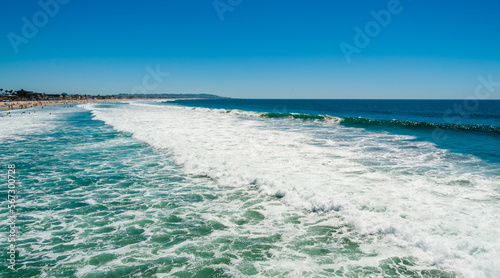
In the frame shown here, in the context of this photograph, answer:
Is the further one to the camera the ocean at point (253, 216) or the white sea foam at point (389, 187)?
the white sea foam at point (389, 187)

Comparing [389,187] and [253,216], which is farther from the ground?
[389,187]

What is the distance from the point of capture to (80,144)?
752 inches

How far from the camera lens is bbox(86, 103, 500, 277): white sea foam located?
19.7 ft

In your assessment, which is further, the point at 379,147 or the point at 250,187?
the point at 379,147

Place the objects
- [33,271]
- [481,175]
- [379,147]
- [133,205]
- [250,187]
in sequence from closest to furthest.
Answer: [33,271] < [133,205] < [250,187] < [481,175] < [379,147]

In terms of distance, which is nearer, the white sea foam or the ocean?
the ocean

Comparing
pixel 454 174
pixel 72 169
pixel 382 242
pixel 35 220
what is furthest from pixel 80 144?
pixel 454 174

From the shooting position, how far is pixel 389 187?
31.3 feet

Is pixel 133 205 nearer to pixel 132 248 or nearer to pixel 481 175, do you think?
pixel 132 248

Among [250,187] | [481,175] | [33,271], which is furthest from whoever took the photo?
[481,175]

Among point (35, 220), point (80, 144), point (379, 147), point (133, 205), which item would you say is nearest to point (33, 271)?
point (35, 220)

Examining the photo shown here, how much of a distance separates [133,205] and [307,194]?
5.28 m

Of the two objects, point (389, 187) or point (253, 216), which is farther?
point (389, 187)

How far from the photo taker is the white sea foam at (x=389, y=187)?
19.7 ft
